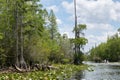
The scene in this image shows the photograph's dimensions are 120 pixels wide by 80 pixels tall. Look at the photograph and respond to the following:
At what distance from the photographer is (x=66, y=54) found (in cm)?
8325

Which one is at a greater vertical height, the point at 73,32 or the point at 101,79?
the point at 73,32

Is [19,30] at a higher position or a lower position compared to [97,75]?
higher

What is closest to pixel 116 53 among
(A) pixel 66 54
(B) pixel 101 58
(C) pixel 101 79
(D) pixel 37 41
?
(B) pixel 101 58

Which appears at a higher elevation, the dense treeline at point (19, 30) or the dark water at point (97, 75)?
the dense treeline at point (19, 30)

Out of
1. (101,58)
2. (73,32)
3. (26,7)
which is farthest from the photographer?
(101,58)

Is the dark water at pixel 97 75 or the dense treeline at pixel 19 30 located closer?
the dark water at pixel 97 75

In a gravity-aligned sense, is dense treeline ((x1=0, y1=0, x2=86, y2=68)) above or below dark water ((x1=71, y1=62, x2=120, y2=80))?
above

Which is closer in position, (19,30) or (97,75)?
(97,75)

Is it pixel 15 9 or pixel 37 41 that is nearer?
pixel 15 9

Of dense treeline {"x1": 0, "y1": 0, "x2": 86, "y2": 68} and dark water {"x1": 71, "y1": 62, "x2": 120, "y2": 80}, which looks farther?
dense treeline {"x1": 0, "y1": 0, "x2": 86, "y2": 68}

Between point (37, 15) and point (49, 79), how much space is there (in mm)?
20016

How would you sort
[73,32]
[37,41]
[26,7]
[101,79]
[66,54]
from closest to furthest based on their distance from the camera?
1. [101,79]
2. [26,7]
3. [37,41]
4. [73,32]
5. [66,54]

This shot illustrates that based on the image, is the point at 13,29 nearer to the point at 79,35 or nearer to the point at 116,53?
the point at 79,35

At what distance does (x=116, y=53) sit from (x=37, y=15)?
107m
